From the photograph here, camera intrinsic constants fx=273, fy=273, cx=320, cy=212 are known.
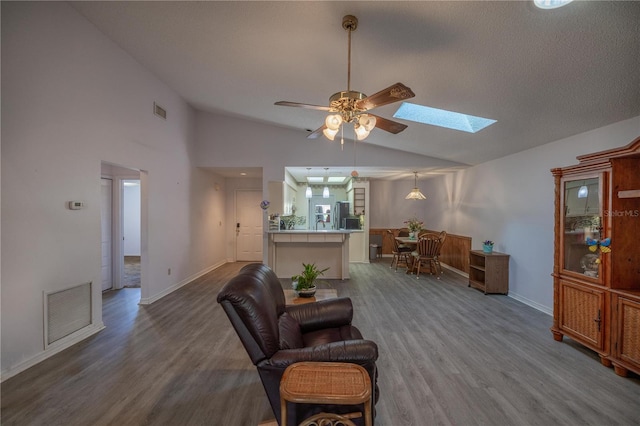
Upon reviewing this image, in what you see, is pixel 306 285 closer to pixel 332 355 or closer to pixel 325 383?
pixel 332 355

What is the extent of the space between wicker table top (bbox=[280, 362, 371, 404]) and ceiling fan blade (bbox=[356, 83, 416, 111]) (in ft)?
5.91

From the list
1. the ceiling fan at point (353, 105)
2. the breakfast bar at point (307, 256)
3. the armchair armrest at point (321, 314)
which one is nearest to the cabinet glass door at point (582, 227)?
the ceiling fan at point (353, 105)

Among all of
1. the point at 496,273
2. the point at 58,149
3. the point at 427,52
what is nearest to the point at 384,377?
the point at 427,52

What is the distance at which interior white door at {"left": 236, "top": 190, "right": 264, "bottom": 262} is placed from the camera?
771cm

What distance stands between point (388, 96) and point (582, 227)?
2.54 m

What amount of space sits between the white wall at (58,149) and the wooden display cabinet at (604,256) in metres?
5.23

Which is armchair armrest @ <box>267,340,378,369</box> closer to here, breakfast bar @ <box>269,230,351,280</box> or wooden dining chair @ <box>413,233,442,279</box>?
breakfast bar @ <box>269,230,351,280</box>

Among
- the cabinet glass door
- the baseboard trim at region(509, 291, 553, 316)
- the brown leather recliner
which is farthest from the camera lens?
the baseboard trim at region(509, 291, 553, 316)

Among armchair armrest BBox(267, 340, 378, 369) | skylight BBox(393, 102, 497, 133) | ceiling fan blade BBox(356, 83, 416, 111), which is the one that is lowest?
armchair armrest BBox(267, 340, 378, 369)

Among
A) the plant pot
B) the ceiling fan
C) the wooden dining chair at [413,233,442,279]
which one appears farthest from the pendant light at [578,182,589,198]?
the wooden dining chair at [413,233,442,279]

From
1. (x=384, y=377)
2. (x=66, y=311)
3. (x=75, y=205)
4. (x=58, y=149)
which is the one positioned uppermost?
(x=58, y=149)

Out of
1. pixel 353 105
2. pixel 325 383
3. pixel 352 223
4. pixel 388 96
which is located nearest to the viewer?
pixel 325 383

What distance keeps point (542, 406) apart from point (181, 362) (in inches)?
118

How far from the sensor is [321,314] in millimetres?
→ 2275
